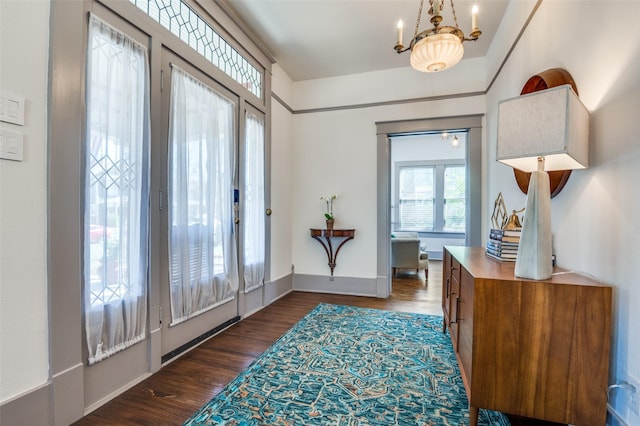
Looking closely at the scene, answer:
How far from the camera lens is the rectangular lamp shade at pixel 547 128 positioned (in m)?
1.25

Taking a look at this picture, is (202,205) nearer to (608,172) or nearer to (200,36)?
(200,36)

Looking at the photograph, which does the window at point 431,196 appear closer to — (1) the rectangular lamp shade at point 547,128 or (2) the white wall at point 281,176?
(2) the white wall at point 281,176

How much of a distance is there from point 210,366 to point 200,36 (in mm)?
2805

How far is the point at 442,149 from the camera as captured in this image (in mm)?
7512

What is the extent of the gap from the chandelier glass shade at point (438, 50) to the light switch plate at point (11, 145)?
95.0 inches

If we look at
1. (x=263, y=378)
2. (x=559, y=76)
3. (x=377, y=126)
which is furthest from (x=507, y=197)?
(x=263, y=378)

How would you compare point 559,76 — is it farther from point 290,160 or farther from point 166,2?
point 290,160

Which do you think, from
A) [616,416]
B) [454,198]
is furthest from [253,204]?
[454,198]

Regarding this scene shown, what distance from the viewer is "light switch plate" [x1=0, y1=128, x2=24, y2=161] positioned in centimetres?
135

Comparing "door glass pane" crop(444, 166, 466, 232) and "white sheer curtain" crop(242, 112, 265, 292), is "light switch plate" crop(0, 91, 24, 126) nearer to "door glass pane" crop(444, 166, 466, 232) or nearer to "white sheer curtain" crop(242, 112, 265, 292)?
"white sheer curtain" crop(242, 112, 265, 292)

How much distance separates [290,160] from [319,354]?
2.89m

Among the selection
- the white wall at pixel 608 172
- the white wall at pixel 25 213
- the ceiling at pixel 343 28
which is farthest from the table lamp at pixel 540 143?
the white wall at pixel 25 213

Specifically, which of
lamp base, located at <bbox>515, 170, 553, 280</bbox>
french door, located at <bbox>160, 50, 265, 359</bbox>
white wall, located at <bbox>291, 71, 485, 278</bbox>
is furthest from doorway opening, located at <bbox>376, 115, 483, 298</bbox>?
lamp base, located at <bbox>515, 170, 553, 280</bbox>

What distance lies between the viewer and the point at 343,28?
3.23m
